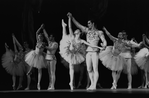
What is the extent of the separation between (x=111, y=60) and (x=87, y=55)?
122 cm

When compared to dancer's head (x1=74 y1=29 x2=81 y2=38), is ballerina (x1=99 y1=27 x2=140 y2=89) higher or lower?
lower

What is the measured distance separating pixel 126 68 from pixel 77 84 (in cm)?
267

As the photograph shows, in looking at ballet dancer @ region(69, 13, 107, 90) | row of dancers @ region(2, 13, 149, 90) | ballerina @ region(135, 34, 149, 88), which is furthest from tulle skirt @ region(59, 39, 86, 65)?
ballerina @ region(135, 34, 149, 88)

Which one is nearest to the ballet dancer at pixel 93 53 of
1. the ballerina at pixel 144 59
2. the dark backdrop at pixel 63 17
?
the ballerina at pixel 144 59

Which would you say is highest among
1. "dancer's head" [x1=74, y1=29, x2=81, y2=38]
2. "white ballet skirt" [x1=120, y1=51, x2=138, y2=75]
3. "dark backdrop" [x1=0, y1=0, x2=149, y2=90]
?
"dark backdrop" [x1=0, y1=0, x2=149, y2=90]

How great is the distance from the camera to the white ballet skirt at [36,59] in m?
10.8

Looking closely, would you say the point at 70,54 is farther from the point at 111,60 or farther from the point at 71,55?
the point at 111,60

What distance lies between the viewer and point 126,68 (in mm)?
10875

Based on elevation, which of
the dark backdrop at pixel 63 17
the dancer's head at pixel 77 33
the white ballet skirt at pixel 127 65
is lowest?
the white ballet skirt at pixel 127 65

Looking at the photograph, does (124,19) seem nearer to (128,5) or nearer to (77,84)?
(128,5)

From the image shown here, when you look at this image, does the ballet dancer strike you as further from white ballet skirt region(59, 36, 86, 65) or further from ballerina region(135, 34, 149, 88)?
ballerina region(135, 34, 149, 88)

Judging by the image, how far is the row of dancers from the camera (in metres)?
9.59

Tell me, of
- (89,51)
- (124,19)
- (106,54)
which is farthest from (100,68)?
(89,51)

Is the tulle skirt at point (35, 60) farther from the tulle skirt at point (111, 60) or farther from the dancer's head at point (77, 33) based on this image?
the tulle skirt at point (111, 60)
